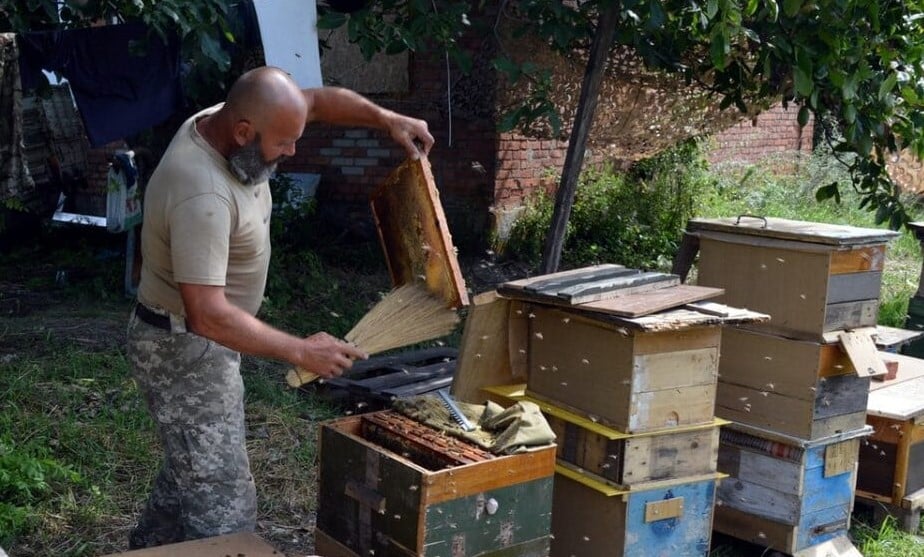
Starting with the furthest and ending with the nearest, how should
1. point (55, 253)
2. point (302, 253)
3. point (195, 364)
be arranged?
1. point (55, 253)
2. point (302, 253)
3. point (195, 364)

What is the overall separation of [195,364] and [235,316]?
1.68 feet

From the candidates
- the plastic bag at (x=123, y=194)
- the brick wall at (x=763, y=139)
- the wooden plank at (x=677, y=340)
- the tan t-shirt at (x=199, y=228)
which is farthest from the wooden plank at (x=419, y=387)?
the brick wall at (x=763, y=139)

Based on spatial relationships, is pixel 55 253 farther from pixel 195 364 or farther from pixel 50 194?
pixel 195 364

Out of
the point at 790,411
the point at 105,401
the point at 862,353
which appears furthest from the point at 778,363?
the point at 105,401

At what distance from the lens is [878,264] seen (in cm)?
454

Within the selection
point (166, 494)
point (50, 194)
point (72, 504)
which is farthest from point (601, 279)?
point (50, 194)

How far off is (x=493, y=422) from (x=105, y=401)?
304 cm

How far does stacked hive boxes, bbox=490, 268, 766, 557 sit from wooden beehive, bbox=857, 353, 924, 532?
1453mm

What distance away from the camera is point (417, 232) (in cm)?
377

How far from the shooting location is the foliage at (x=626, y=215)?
9328 mm

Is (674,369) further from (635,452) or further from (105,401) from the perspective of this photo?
(105,401)

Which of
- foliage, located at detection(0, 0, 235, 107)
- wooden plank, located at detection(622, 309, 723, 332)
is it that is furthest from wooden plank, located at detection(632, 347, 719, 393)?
foliage, located at detection(0, 0, 235, 107)

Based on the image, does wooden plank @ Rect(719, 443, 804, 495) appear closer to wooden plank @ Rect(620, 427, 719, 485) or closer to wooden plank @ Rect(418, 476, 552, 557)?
wooden plank @ Rect(620, 427, 719, 485)

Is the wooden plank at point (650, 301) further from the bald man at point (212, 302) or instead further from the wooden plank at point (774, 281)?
the bald man at point (212, 302)
